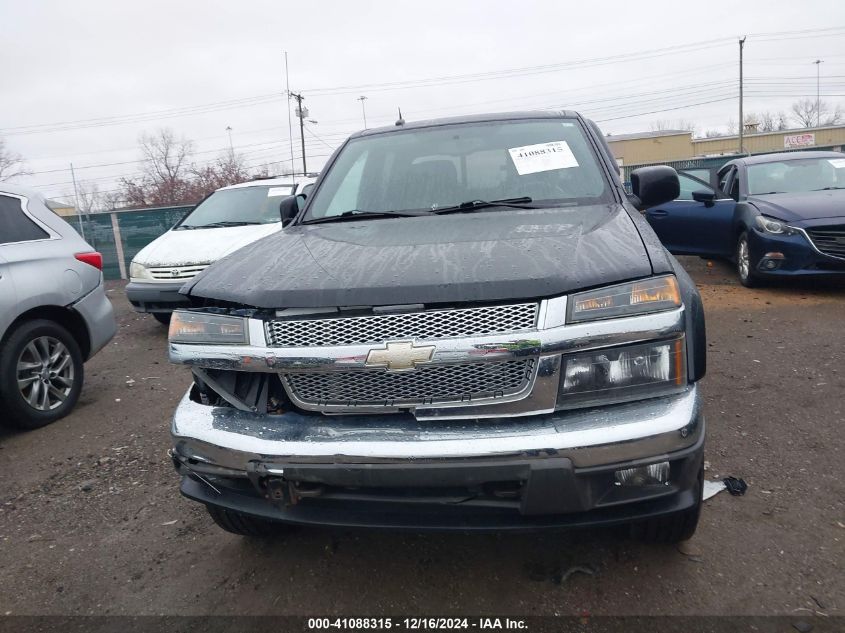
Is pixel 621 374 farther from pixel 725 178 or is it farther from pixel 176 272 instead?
pixel 725 178

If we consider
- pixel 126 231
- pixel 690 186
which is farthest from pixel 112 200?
pixel 690 186

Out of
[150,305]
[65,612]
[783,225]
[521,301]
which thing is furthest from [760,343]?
[150,305]

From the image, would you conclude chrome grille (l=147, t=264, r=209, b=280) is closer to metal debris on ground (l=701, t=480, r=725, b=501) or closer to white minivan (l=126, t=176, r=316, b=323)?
white minivan (l=126, t=176, r=316, b=323)

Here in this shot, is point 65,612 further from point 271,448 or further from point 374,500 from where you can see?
point 374,500

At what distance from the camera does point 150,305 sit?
263 inches

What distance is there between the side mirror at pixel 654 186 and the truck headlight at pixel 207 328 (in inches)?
85.6

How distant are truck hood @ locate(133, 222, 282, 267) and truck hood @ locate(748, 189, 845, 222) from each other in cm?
528

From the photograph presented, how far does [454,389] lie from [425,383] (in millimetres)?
93

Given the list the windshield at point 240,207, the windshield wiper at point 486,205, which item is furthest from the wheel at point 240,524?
the windshield at point 240,207

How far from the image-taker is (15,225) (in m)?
4.39

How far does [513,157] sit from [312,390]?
1.77m

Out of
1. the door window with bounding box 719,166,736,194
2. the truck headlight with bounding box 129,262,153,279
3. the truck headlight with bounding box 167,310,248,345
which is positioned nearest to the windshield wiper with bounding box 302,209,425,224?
the truck headlight with bounding box 167,310,248,345

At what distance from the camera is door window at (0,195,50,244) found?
431 cm

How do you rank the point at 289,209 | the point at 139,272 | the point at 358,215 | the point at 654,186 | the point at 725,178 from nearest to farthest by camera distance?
the point at 358,215 < the point at 654,186 < the point at 289,209 < the point at 139,272 < the point at 725,178
